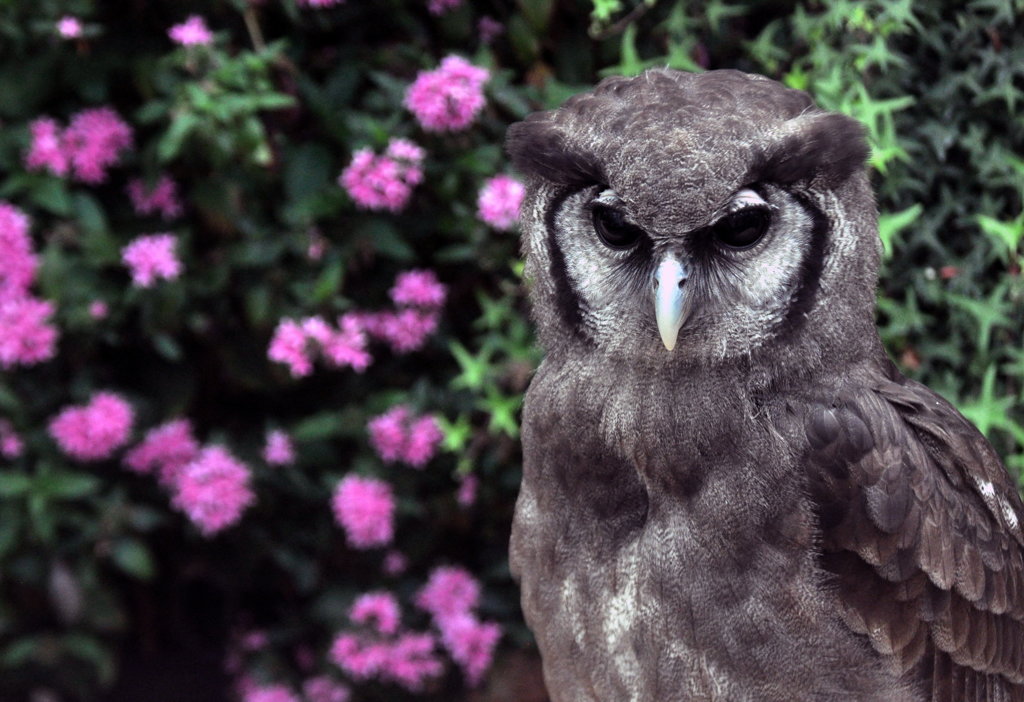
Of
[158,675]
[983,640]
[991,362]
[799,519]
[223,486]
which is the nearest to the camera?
[799,519]

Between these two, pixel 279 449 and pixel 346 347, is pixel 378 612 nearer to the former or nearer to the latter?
pixel 279 449

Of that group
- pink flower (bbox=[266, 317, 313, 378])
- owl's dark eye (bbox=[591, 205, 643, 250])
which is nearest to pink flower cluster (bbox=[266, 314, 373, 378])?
pink flower (bbox=[266, 317, 313, 378])

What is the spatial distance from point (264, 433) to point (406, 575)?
0.45 meters

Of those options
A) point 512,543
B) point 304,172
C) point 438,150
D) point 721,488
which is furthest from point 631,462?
point 304,172

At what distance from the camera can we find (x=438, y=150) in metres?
2.26

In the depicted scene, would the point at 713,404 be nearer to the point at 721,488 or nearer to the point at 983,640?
the point at 721,488

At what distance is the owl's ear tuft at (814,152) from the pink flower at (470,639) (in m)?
1.41

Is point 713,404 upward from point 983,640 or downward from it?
upward

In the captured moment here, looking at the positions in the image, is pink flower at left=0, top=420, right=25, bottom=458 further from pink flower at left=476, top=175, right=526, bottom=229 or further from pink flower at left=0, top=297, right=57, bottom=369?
pink flower at left=476, top=175, right=526, bottom=229

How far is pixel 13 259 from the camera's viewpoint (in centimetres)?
228

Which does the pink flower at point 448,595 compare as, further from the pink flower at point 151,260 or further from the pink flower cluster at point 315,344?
the pink flower at point 151,260

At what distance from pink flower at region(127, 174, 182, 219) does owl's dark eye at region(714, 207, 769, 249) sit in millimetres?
1504

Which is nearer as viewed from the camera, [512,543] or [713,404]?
[713,404]

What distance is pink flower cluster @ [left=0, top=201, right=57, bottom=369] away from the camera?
2.22 m
